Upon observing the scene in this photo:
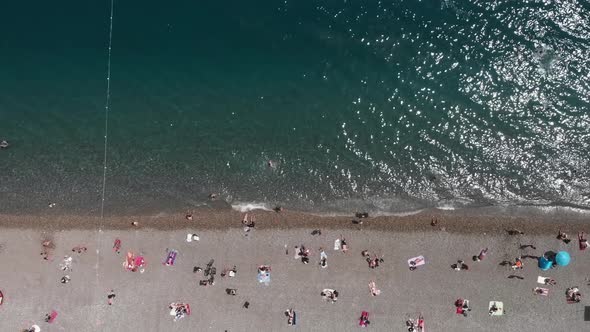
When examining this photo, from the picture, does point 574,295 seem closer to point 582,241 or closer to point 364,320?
point 582,241

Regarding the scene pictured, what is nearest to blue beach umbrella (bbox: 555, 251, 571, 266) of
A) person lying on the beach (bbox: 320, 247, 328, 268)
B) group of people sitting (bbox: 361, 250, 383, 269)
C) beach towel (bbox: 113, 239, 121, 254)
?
group of people sitting (bbox: 361, 250, 383, 269)

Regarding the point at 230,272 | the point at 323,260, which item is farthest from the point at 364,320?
the point at 230,272

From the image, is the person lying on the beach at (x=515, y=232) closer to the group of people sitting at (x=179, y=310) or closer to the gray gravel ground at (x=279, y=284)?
the gray gravel ground at (x=279, y=284)

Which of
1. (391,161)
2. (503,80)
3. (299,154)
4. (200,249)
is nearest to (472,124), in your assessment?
(503,80)

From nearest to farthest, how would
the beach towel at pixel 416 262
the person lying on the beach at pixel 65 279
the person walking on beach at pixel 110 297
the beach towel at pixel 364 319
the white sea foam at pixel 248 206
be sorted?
1. the beach towel at pixel 364 319
2. the beach towel at pixel 416 262
3. the person walking on beach at pixel 110 297
4. the person lying on the beach at pixel 65 279
5. the white sea foam at pixel 248 206

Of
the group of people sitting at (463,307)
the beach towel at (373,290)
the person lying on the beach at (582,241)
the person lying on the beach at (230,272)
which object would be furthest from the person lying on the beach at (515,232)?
the person lying on the beach at (230,272)

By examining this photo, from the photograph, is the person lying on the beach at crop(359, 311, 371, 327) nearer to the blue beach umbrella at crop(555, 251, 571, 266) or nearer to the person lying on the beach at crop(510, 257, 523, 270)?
the person lying on the beach at crop(510, 257, 523, 270)
